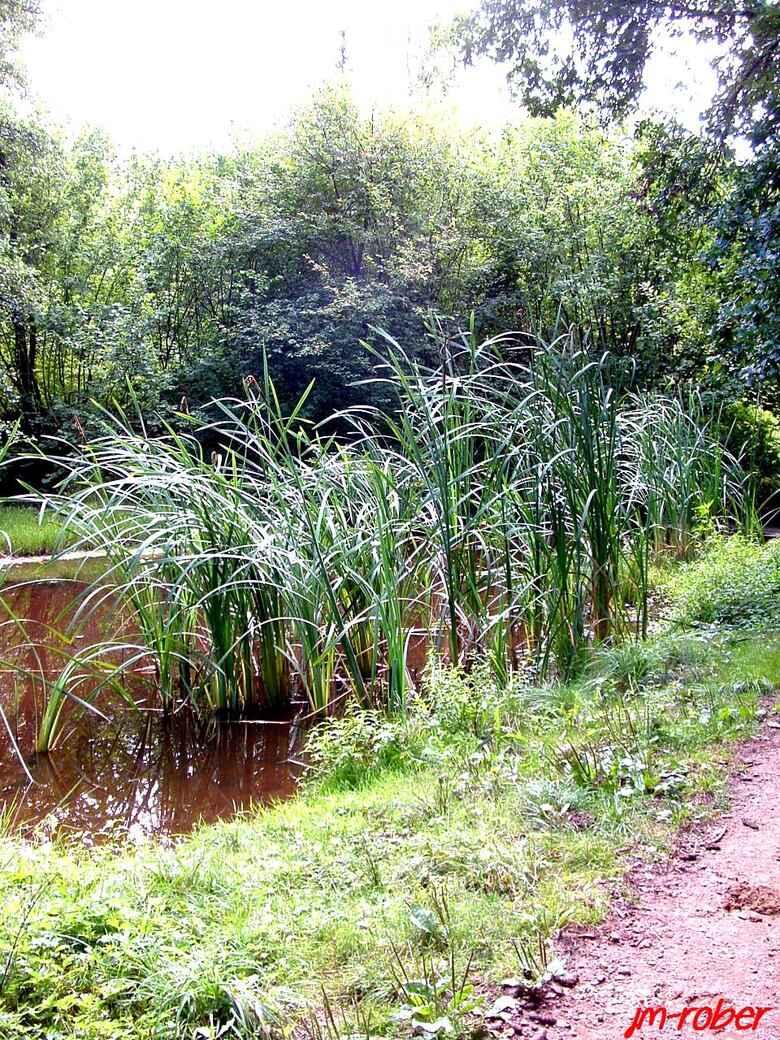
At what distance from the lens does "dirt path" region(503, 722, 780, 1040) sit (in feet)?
4.97

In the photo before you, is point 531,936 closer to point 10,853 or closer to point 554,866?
point 554,866

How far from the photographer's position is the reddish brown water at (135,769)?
11.1ft

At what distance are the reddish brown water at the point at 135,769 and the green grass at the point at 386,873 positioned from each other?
41 cm

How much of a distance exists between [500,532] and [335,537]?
78 centimetres

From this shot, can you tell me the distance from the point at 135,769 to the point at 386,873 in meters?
2.06

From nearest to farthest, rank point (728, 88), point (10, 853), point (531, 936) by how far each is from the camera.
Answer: point (531, 936) < point (10, 853) < point (728, 88)

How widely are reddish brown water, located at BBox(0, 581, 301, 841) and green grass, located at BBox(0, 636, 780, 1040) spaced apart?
407 mm

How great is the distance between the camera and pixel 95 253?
14.7 meters

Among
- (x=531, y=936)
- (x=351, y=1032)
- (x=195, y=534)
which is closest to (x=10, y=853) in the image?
(x=351, y=1032)
